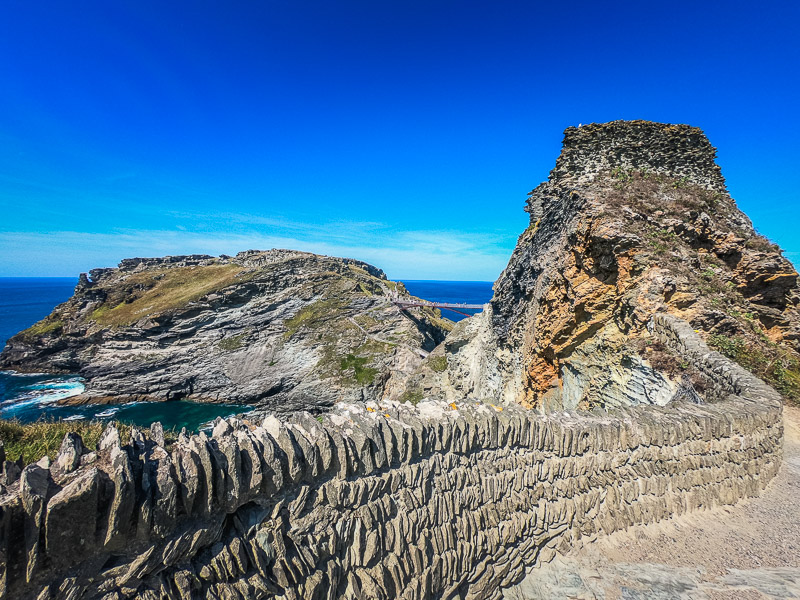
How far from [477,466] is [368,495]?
1.92 meters

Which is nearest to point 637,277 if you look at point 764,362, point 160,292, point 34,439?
point 764,362

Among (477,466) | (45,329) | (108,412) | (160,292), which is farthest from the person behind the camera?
(160,292)

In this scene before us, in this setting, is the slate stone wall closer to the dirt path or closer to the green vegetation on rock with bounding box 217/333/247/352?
the dirt path

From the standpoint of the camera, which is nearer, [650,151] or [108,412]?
[650,151]

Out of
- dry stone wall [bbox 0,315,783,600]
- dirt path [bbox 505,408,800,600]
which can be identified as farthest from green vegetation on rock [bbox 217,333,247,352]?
dirt path [bbox 505,408,800,600]

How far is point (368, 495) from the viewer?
434cm

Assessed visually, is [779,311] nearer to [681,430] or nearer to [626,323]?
[626,323]

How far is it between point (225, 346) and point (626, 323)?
58055 millimetres

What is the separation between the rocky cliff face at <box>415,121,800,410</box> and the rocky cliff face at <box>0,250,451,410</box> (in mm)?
35380

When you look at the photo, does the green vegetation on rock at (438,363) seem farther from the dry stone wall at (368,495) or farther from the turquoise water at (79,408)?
the turquoise water at (79,408)

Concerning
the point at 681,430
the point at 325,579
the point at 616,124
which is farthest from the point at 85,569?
the point at 616,124

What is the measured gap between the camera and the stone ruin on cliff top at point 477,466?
2785mm

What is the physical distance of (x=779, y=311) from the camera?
40.9ft

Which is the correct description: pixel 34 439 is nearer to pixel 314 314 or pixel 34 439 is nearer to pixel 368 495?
pixel 368 495
